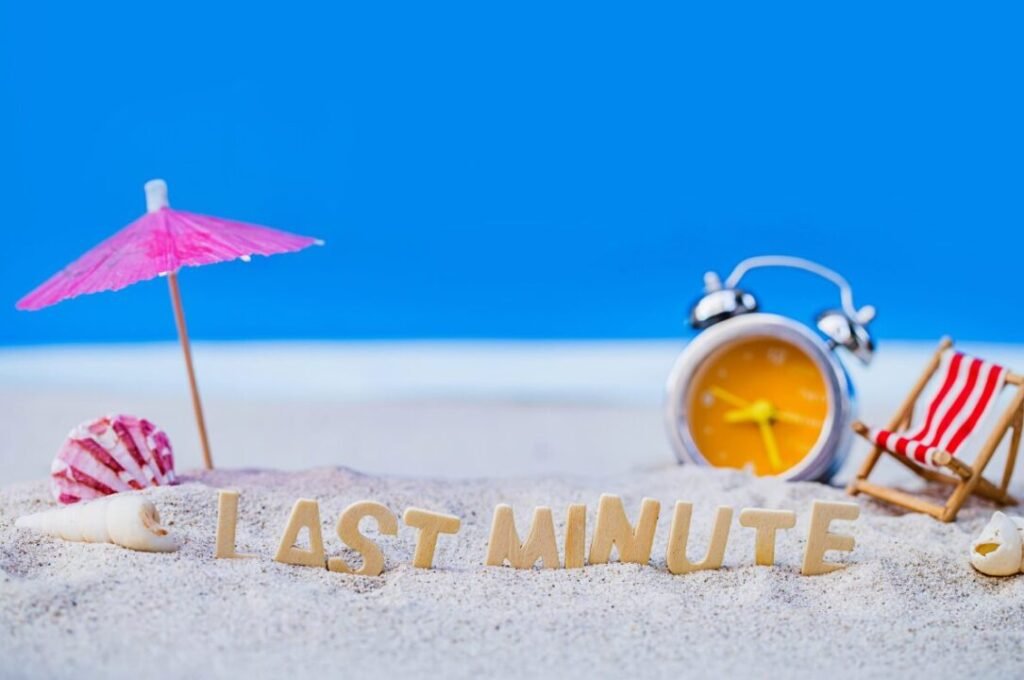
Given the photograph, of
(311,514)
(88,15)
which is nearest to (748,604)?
(311,514)

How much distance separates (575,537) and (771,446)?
125 cm

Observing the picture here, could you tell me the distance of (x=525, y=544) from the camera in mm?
2631

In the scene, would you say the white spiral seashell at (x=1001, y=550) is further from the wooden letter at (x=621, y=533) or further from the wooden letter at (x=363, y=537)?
the wooden letter at (x=363, y=537)

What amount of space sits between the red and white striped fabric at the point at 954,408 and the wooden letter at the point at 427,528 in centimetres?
134

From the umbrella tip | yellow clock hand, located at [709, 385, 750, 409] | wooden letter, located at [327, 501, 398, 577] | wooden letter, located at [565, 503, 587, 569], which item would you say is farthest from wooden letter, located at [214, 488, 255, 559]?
yellow clock hand, located at [709, 385, 750, 409]

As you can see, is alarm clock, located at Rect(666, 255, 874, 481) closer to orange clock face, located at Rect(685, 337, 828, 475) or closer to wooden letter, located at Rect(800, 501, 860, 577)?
orange clock face, located at Rect(685, 337, 828, 475)

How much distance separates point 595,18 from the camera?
7.04 metres

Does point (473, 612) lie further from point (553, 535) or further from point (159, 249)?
point (159, 249)

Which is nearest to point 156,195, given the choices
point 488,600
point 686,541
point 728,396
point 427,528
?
point 427,528

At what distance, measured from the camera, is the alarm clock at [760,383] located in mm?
3627

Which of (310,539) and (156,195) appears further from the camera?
(156,195)

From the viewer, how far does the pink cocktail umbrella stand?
295 centimetres

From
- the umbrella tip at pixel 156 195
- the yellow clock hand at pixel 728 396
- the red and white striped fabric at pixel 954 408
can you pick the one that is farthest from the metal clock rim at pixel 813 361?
the umbrella tip at pixel 156 195

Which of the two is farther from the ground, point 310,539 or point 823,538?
point 310,539
